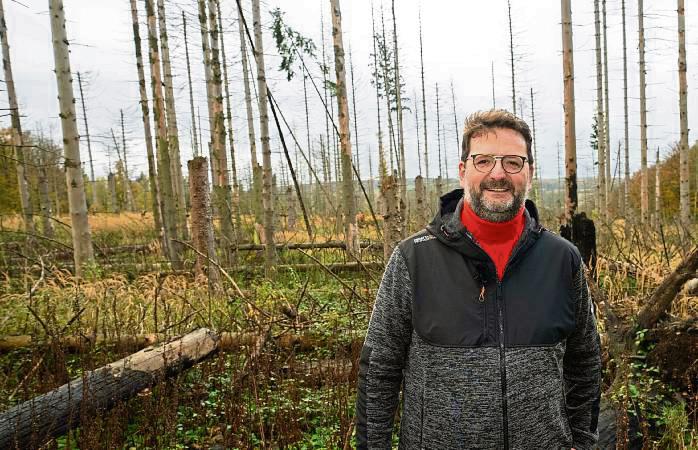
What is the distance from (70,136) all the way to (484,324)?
7.81 m

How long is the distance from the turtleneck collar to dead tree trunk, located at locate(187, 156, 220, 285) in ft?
18.0

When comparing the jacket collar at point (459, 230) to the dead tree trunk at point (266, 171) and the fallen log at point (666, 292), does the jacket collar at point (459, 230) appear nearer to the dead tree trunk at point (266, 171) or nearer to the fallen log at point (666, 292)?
the fallen log at point (666, 292)

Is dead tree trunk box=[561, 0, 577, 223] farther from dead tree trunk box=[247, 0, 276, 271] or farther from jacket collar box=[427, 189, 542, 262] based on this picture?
jacket collar box=[427, 189, 542, 262]

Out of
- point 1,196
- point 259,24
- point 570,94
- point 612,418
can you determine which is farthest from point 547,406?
point 1,196

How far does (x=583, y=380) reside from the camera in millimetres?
1856

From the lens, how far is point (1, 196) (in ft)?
64.1

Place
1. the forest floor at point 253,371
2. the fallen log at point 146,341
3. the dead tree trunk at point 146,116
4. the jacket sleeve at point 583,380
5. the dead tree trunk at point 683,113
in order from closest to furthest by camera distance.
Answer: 1. the jacket sleeve at point 583,380
2. the forest floor at point 253,371
3. the fallen log at point 146,341
4. the dead tree trunk at point 146,116
5. the dead tree trunk at point 683,113

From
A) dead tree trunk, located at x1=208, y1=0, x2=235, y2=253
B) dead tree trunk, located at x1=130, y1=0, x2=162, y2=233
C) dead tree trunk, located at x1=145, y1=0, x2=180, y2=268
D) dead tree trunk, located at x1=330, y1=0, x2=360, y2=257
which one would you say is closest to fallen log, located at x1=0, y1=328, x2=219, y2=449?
dead tree trunk, located at x1=208, y1=0, x2=235, y2=253

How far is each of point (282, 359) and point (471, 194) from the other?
4000 mm

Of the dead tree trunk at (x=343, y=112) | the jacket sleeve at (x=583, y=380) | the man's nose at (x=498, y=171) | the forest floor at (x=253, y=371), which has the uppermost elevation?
the dead tree trunk at (x=343, y=112)

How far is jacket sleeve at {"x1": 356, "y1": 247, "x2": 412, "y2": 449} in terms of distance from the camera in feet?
5.64

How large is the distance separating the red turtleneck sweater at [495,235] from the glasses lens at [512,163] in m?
0.15

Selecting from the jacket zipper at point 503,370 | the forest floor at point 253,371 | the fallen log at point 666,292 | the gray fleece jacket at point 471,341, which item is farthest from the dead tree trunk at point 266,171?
the jacket zipper at point 503,370

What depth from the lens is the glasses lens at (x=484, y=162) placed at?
172 cm
